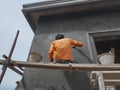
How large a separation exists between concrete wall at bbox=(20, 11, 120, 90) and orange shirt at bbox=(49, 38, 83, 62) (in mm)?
408

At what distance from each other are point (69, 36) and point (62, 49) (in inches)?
41.4

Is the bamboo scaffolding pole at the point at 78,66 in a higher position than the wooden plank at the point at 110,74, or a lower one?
higher

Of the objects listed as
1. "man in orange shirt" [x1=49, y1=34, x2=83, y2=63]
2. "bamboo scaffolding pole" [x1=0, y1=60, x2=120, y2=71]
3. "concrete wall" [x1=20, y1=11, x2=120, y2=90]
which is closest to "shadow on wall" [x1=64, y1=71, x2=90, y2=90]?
"concrete wall" [x1=20, y1=11, x2=120, y2=90]

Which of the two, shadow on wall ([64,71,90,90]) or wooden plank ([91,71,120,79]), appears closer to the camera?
wooden plank ([91,71,120,79])

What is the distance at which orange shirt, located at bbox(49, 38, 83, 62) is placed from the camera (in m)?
5.96

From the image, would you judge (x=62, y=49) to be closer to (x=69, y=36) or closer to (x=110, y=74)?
(x=69, y=36)

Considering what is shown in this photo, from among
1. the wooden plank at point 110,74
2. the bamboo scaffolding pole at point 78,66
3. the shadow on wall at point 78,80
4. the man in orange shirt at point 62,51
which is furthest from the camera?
the man in orange shirt at point 62,51

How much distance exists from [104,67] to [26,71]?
2523 mm

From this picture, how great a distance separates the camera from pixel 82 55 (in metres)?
6.44

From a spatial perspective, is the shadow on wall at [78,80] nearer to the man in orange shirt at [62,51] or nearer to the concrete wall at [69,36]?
the concrete wall at [69,36]

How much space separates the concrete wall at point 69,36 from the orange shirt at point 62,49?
41cm

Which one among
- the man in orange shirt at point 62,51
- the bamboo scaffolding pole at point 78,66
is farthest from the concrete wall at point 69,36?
the bamboo scaffolding pole at point 78,66

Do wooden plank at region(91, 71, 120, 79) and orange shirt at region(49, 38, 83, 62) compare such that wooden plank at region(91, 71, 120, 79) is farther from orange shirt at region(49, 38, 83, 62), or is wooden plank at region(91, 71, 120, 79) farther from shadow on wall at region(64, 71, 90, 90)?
orange shirt at region(49, 38, 83, 62)

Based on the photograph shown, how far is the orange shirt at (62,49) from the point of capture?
5.96 meters
